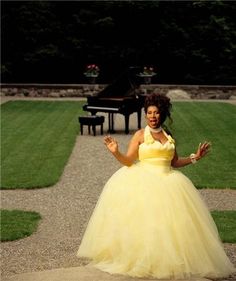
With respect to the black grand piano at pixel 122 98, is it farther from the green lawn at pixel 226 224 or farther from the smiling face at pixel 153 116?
the smiling face at pixel 153 116

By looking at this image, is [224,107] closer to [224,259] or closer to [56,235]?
[56,235]

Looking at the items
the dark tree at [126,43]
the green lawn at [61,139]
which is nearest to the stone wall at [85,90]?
the dark tree at [126,43]

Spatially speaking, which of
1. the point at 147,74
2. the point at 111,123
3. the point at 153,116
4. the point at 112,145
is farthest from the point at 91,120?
the point at 147,74

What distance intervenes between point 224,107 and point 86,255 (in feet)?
77.1

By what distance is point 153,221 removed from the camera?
21.8ft

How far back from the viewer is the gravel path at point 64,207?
8133 mm

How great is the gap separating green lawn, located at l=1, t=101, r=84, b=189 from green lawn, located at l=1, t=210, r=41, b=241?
7.22ft

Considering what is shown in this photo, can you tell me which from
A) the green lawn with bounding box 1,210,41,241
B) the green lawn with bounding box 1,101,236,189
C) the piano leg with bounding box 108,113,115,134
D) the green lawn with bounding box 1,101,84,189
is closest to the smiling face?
the green lawn with bounding box 1,210,41,241

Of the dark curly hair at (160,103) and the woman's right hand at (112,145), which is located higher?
the dark curly hair at (160,103)

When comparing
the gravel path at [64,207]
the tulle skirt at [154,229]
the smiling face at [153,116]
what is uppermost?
the smiling face at [153,116]

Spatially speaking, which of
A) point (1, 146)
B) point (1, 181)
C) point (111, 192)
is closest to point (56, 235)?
point (111, 192)

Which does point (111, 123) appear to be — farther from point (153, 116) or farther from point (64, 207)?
point (153, 116)

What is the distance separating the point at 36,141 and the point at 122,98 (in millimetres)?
3308

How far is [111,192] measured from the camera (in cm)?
692
